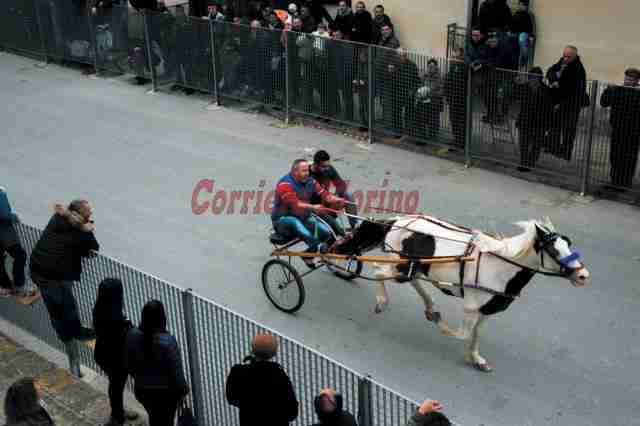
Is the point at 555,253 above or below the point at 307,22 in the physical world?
below

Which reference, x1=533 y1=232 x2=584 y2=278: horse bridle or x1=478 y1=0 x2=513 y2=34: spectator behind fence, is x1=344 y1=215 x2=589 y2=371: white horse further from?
x1=478 y1=0 x2=513 y2=34: spectator behind fence

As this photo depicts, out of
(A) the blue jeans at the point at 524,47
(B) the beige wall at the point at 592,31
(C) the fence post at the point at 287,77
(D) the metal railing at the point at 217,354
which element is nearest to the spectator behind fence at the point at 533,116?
(B) the beige wall at the point at 592,31

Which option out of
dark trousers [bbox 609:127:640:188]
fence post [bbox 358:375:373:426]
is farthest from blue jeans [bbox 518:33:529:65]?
fence post [bbox 358:375:373:426]

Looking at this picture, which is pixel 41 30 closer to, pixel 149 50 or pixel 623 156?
pixel 149 50

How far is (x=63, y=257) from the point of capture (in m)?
8.12

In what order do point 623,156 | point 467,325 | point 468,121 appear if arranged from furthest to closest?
point 468,121 < point 623,156 < point 467,325

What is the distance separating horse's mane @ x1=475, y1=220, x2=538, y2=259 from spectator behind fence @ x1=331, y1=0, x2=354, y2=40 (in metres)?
8.68

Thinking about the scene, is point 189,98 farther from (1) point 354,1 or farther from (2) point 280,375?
(2) point 280,375

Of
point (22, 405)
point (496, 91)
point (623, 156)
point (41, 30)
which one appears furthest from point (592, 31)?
point (22, 405)

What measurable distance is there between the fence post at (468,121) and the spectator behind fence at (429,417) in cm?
836

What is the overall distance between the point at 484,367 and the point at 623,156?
483 centimetres

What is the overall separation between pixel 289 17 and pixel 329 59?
2382 millimetres

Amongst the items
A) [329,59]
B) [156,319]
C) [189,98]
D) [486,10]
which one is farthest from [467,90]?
[156,319]

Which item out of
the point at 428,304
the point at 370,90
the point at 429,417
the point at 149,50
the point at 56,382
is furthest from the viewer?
the point at 149,50
